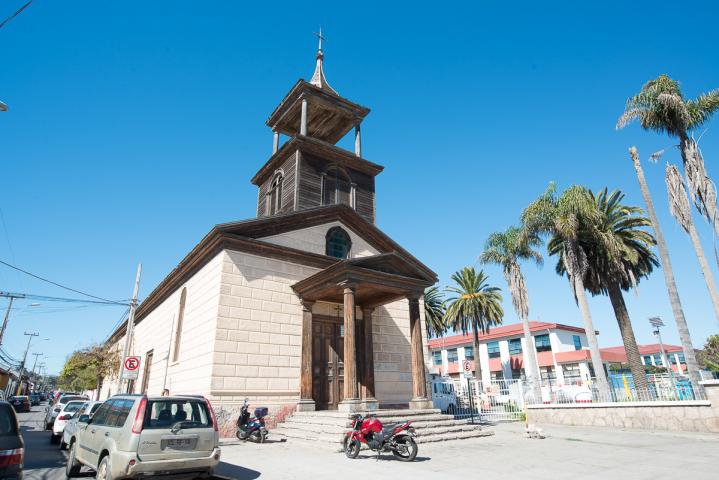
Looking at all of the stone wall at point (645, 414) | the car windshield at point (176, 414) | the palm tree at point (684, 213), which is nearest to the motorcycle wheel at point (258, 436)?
the car windshield at point (176, 414)

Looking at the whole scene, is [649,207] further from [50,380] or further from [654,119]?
[50,380]

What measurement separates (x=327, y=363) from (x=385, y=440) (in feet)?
21.9

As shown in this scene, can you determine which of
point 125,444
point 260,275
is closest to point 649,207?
point 260,275

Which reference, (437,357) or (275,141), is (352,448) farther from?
(437,357)

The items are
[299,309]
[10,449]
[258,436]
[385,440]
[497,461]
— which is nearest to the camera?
[10,449]

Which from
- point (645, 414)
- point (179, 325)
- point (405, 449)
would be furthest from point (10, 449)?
point (645, 414)

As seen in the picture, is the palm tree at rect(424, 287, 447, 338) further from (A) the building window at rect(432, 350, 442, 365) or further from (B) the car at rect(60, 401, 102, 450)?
(B) the car at rect(60, 401, 102, 450)

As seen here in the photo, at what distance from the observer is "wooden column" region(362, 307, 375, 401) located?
1636 cm

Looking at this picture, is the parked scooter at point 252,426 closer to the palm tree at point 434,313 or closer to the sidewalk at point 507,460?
the sidewalk at point 507,460

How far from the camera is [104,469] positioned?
6898 mm

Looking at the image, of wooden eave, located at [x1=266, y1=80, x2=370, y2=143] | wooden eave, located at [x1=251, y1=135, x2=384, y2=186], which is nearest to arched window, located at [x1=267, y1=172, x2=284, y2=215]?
wooden eave, located at [x1=251, y1=135, x2=384, y2=186]

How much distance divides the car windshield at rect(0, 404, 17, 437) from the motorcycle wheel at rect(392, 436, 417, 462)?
722 cm

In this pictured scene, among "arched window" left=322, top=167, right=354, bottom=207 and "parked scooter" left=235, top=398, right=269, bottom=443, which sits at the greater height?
"arched window" left=322, top=167, right=354, bottom=207

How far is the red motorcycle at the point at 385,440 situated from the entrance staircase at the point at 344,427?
99 centimetres
